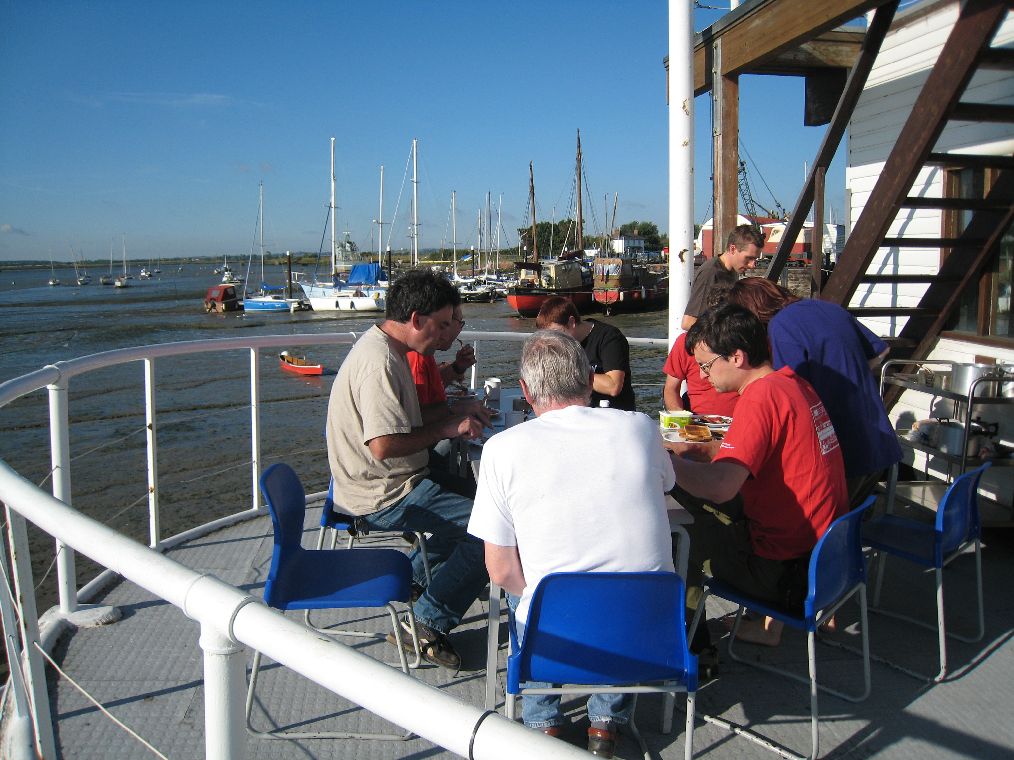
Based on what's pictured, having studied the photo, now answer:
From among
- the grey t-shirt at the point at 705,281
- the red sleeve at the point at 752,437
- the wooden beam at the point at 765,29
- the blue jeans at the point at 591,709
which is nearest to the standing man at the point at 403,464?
the blue jeans at the point at 591,709

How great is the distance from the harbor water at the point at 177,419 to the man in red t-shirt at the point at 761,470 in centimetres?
226

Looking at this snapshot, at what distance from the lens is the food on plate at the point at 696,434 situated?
321 centimetres

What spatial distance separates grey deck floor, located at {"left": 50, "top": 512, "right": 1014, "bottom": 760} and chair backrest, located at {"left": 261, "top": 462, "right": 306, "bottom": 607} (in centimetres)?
50

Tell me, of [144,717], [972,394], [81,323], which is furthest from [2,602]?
[81,323]

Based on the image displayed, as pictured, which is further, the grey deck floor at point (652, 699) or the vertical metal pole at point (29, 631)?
the grey deck floor at point (652, 699)

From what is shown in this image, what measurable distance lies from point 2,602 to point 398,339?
5.85ft

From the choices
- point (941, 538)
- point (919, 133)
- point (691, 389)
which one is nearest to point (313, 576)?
point (941, 538)

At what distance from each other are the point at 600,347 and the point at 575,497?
8.14ft

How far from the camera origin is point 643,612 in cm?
192

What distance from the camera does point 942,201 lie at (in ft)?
15.0

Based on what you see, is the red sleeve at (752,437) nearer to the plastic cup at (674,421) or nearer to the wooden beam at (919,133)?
the plastic cup at (674,421)

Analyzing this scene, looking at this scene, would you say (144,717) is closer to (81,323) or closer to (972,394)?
(972,394)

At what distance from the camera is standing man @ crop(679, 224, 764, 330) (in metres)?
4.76

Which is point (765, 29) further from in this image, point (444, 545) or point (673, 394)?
point (444, 545)
